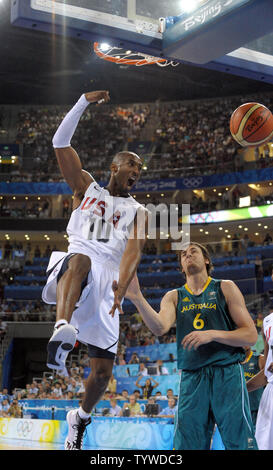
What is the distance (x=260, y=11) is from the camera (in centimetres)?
469

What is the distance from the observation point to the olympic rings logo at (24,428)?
12039 millimetres

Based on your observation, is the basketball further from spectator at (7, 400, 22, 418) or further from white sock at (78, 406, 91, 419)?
spectator at (7, 400, 22, 418)

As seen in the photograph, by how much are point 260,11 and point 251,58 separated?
1.05 m

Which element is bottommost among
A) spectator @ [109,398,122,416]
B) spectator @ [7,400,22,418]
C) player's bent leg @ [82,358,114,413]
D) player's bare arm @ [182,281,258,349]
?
spectator @ [7,400,22,418]

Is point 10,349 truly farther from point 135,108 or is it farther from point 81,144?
point 135,108

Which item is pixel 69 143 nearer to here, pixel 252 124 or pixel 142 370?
pixel 252 124

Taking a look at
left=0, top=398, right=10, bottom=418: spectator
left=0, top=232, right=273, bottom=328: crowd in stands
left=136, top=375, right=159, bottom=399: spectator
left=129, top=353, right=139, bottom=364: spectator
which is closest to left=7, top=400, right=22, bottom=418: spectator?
left=0, top=398, right=10, bottom=418: spectator

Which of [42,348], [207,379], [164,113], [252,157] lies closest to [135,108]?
[164,113]

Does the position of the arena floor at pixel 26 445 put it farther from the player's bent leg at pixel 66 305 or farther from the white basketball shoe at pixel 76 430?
the player's bent leg at pixel 66 305

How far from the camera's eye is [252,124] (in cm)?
611

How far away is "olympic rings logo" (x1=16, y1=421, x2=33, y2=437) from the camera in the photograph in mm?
12039

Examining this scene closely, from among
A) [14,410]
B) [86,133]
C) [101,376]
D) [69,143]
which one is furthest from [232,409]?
[86,133]

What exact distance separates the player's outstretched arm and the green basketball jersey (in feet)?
4.08

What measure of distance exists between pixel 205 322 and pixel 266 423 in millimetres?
1562
